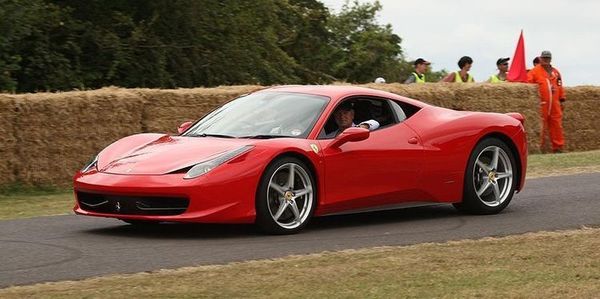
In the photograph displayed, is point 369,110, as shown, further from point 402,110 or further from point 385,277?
point 385,277

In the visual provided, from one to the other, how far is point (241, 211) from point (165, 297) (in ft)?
9.17

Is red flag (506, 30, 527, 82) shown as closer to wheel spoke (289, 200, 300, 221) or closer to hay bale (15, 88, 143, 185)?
hay bale (15, 88, 143, 185)

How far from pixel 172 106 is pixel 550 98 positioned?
28.7 feet

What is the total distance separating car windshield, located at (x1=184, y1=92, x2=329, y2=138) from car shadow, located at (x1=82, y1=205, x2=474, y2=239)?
81 centimetres

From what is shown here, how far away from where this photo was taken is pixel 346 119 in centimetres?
1093

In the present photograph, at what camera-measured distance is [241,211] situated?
973cm

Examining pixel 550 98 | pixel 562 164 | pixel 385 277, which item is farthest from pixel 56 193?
pixel 550 98

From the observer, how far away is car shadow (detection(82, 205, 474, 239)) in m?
10.1

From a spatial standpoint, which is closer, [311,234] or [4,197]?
[311,234]

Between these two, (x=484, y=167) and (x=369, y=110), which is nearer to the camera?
(x=369, y=110)

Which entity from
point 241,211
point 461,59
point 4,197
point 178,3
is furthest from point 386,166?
point 178,3

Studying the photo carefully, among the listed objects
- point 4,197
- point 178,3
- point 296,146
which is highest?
point 178,3

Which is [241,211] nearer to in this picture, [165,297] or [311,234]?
[311,234]

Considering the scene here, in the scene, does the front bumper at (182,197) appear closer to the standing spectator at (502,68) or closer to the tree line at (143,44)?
the tree line at (143,44)
